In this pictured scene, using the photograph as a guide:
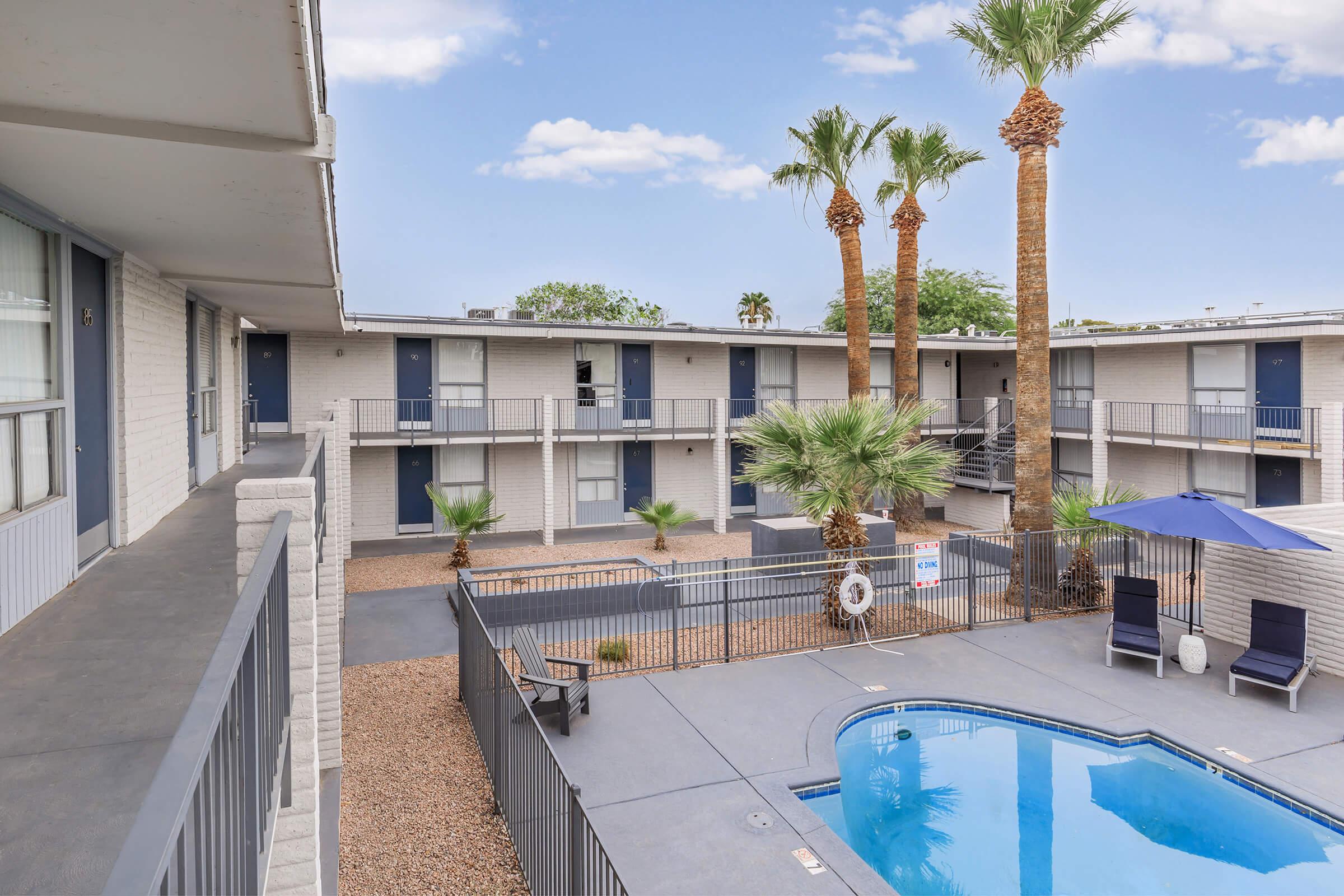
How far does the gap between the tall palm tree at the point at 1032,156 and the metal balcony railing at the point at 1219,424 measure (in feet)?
26.9

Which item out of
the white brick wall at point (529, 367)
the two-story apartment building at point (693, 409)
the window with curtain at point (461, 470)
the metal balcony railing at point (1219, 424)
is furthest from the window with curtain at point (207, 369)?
the metal balcony railing at point (1219, 424)

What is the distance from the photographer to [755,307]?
48.5 meters

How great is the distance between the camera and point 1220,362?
69.9ft

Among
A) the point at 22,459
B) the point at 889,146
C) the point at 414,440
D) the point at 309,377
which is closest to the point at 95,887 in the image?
the point at 22,459

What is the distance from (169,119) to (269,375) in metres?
18.4

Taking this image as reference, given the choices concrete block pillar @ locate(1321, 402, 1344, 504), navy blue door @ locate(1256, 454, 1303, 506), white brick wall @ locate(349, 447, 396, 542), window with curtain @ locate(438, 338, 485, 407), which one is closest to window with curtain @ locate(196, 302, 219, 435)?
white brick wall @ locate(349, 447, 396, 542)

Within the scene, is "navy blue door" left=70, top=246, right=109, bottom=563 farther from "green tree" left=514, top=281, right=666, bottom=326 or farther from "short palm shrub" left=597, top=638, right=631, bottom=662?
"green tree" left=514, top=281, right=666, bottom=326

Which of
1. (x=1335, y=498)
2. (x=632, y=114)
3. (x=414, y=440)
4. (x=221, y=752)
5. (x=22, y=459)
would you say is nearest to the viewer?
(x=221, y=752)

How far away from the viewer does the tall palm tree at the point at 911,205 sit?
2131 centimetres

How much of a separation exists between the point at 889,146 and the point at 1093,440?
1019 centimetres

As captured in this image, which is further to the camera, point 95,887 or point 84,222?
point 84,222

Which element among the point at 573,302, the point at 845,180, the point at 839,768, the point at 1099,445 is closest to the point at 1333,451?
the point at 1099,445

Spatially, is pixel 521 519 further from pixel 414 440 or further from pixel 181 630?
pixel 181 630

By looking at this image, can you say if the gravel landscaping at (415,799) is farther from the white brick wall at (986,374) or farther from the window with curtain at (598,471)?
the white brick wall at (986,374)
